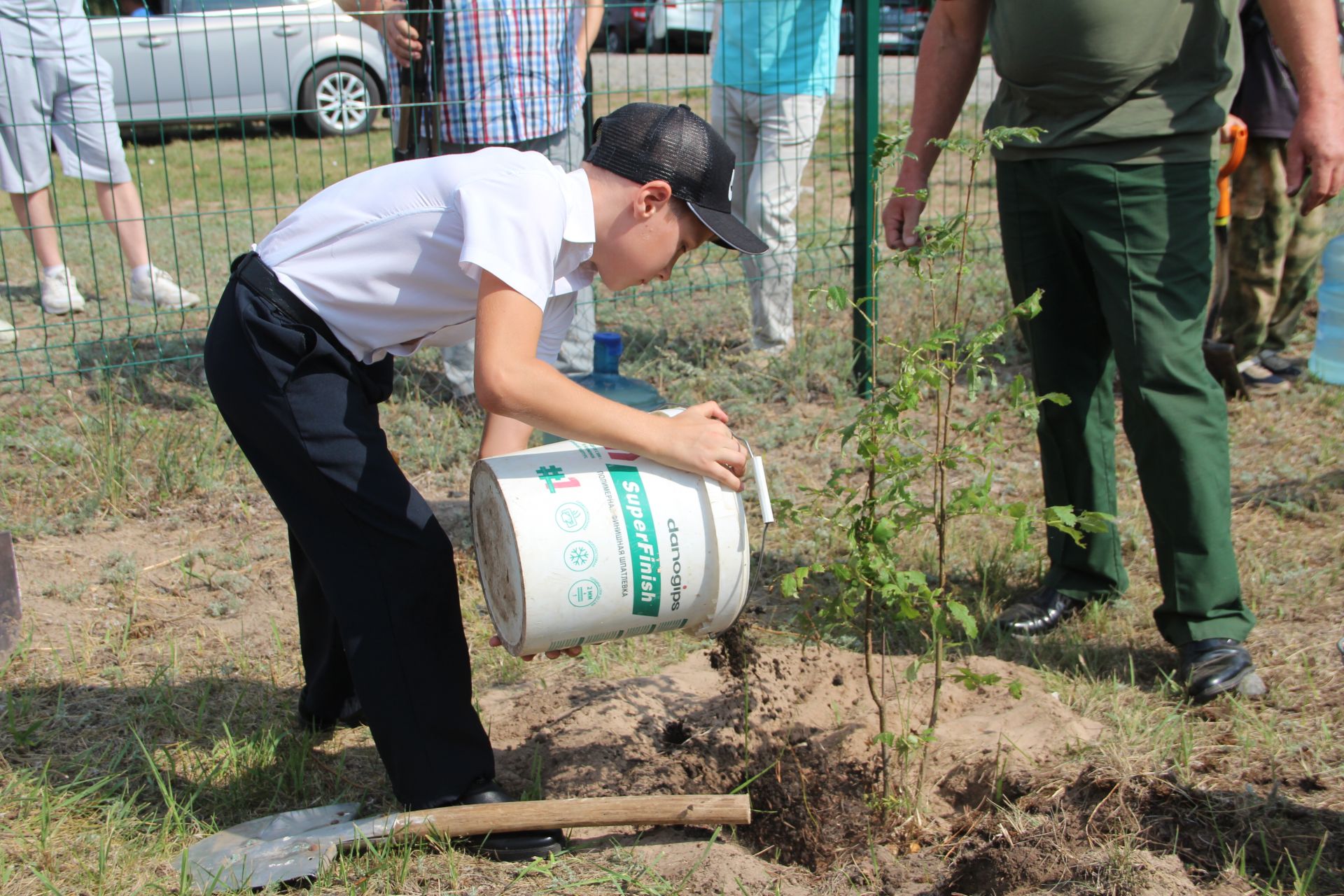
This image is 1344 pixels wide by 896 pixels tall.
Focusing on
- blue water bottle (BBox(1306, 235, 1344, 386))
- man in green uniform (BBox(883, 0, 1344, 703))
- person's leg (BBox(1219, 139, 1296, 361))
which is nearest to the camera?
man in green uniform (BBox(883, 0, 1344, 703))

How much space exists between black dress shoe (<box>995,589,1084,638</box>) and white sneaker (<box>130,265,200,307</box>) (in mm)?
3860

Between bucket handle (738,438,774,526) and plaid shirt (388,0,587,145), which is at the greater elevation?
plaid shirt (388,0,587,145)

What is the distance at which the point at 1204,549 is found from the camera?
2609 mm

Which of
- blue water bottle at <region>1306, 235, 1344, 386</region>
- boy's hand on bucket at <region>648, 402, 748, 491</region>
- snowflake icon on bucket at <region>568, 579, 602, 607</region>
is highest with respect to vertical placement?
boy's hand on bucket at <region>648, 402, 748, 491</region>

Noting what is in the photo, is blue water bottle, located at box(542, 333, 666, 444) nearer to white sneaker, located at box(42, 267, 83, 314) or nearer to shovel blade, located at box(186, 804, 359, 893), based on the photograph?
shovel blade, located at box(186, 804, 359, 893)

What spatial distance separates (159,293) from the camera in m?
5.30

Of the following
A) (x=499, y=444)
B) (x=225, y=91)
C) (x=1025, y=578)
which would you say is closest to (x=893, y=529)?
(x=499, y=444)

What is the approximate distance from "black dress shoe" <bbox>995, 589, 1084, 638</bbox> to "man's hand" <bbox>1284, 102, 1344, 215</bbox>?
1086 mm

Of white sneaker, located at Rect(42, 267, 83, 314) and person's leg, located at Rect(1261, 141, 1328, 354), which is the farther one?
white sneaker, located at Rect(42, 267, 83, 314)

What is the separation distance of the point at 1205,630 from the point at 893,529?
1.07 m

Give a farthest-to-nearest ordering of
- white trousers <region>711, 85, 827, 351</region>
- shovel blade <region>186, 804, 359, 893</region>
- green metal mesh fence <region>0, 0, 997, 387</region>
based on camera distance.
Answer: white trousers <region>711, 85, 827, 351</region> < green metal mesh fence <region>0, 0, 997, 387</region> < shovel blade <region>186, 804, 359, 893</region>

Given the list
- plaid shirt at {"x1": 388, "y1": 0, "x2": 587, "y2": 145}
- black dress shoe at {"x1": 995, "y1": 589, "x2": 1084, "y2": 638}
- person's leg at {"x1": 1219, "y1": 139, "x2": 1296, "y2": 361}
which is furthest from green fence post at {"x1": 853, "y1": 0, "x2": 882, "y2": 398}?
black dress shoe at {"x1": 995, "y1": 589, "x2": 1084, "y2": 638}

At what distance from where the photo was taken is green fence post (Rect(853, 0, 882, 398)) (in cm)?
448

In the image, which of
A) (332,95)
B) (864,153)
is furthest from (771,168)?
(332,95)
